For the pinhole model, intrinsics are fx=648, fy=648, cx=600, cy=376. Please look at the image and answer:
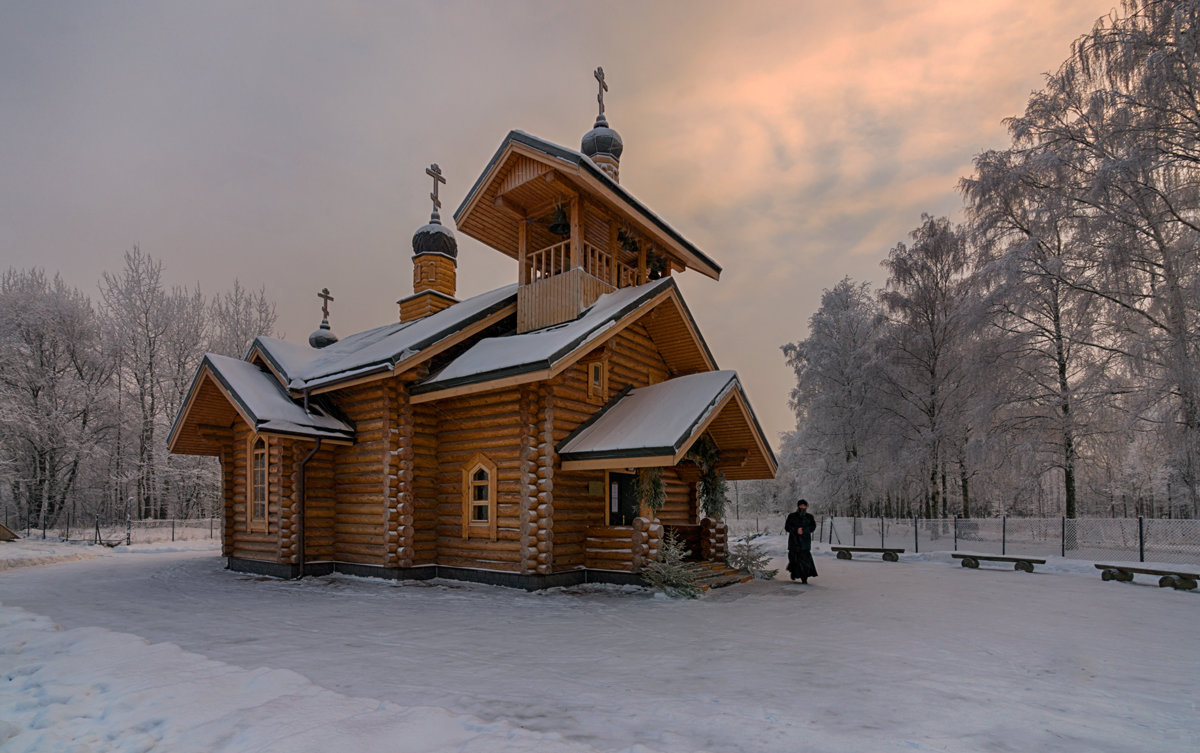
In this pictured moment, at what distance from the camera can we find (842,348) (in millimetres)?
27938

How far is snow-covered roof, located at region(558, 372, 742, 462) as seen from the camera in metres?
11.3

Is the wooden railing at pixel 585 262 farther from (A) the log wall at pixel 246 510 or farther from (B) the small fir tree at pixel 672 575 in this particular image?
(A) the log wall at pixel 246 510

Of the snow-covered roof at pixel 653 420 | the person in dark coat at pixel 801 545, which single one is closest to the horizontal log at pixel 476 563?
the snow-covered roof at pixel 653 420

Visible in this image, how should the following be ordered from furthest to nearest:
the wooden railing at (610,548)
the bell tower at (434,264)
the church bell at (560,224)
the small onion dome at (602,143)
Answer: the bell tower at (434,264) < the small onion dome at (602,143) < the church bell at (560,224) < the wooden railing at (610,548)

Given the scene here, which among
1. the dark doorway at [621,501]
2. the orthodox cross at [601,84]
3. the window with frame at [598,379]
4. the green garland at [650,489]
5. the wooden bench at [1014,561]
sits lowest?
the wooden bench at [1014,561]

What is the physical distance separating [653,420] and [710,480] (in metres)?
2.98

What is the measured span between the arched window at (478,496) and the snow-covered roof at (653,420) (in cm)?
164

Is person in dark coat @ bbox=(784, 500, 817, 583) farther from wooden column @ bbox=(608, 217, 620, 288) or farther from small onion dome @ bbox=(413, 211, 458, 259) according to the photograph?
small onion dome @ bbox=(413, 211, 458, 259)

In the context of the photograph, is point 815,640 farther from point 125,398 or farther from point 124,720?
point 125,398

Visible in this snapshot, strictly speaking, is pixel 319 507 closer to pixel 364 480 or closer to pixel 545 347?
pixel 364 480

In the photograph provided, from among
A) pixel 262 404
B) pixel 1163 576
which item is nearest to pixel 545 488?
pixel 262 404

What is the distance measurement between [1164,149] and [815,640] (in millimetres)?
16376

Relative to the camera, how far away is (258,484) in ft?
48.1

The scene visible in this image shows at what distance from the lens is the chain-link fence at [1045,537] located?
1639 centimetres
